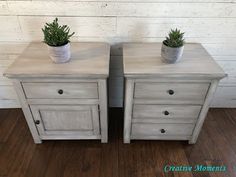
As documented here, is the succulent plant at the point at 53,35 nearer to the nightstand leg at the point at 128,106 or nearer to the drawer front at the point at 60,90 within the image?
the drawer front at the point at 60,90

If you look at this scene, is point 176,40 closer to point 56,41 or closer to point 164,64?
point 164,64

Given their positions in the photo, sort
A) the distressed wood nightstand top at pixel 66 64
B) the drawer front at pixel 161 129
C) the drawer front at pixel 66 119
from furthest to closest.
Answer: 1. the drawer front at pixel 161 129
2. the drawer front at pixel 66 119
3. the distressed wood nightstand top at pixel 66 64

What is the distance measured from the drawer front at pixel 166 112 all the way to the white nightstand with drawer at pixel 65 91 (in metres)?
0.25

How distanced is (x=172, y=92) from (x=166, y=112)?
18cm

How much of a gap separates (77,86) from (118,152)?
→ 64 cm

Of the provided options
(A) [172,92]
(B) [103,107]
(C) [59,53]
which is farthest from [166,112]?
(C) [59,53]

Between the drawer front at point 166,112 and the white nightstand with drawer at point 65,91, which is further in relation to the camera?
the drawer front at point 166,112

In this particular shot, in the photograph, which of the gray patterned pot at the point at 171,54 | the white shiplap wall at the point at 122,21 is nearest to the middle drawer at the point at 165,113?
the gray patterned pot at the point at 171,54

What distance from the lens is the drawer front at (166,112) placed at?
4.23 feet

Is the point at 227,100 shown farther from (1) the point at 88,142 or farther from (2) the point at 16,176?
(2) the point at 16,176

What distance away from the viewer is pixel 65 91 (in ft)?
3.94

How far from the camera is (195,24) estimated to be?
1.43 metres

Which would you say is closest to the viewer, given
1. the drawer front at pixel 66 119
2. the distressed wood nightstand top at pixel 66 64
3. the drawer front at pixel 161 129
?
the distressed wood nightstand top at pixel 66 64

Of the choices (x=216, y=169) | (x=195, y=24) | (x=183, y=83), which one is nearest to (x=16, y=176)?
(x=183, y=83)
